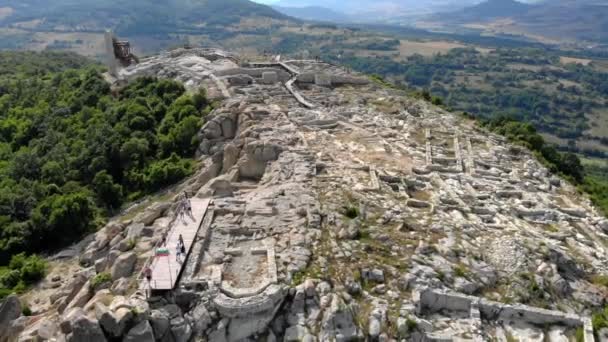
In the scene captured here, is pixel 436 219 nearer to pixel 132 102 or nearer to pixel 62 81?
pixel 132 102

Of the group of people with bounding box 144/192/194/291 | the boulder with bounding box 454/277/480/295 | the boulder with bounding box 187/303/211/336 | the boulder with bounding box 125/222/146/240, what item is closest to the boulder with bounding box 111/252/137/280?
the group of people with bounding box 144/192/194/291

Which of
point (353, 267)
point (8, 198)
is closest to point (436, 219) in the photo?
point (353, 267)

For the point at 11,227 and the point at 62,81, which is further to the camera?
the point at 62,81

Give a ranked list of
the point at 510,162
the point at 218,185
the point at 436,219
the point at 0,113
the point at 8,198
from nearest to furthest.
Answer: the point at 436,219 → the point at 218,185 → the point at 510,162 → the point at 8,198 → the point at 0,113

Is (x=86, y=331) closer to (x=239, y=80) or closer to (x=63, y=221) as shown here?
(x=63, y=221)

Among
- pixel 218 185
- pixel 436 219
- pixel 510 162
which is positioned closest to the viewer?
pixel 436 219

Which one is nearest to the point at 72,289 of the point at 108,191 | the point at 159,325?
the point at 159,325
